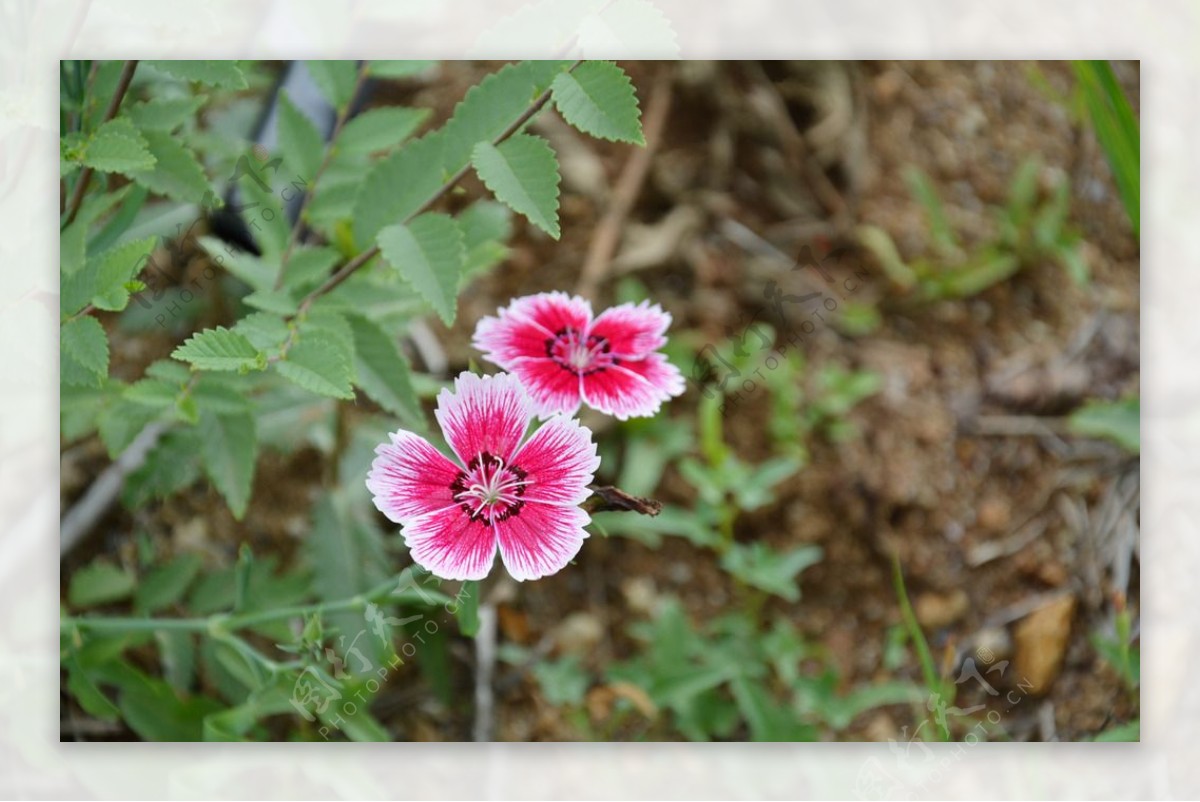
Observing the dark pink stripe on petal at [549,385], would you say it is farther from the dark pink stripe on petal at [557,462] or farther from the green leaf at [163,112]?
the green leaf at [163,112]

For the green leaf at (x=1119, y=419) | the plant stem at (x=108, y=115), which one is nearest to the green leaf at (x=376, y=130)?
the plant stem at (x=108, y=115)

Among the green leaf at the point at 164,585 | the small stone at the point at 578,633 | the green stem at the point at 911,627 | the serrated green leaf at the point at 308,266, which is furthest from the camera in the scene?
the small stone at the point at 578,633

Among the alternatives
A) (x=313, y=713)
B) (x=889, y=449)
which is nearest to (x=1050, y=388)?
(x=889, y=449)

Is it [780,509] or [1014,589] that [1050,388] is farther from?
[780,509]

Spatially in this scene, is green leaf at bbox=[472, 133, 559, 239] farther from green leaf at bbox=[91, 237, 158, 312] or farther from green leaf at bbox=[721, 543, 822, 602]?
green leaf at bbox=[721, 543, 822, 602]

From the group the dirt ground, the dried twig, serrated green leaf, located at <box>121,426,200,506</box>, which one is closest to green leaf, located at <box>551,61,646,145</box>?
serrated green leaf, located at <box>121,426,200,506</box>

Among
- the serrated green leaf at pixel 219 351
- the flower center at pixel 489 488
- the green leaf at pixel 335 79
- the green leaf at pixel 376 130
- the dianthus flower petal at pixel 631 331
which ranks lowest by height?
the flower center at pixel 489 488
